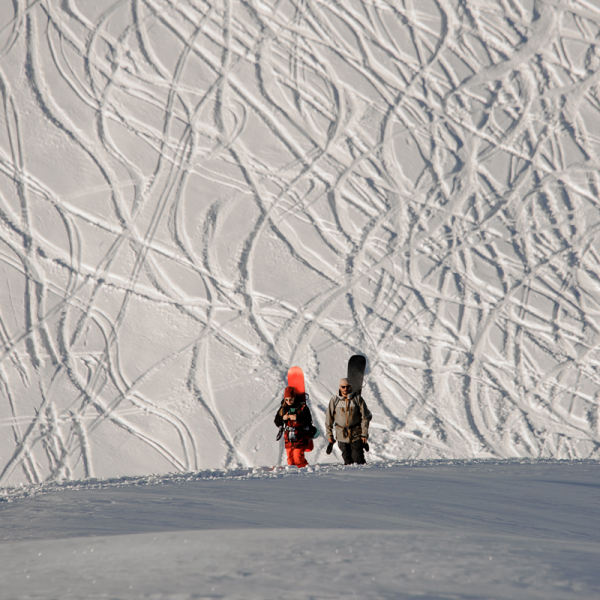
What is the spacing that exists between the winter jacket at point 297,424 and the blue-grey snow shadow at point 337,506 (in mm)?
657

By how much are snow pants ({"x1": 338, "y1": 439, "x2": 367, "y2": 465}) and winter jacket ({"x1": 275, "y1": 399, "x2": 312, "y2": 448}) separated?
0.28 m

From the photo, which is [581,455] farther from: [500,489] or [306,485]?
[306,485]

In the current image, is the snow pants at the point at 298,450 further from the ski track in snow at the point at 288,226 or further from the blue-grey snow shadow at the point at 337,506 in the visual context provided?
the ski track in snow at the point at 288,226

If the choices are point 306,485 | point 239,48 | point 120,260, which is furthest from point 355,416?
point 239,48

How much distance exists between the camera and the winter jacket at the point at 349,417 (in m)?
4.05

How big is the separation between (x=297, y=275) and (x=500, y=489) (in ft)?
15.8

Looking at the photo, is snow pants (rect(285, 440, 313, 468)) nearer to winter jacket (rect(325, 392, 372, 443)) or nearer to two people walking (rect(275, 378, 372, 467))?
two people walking (rect(275, 378, 372, 467))

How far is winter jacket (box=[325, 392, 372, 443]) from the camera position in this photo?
159 inches

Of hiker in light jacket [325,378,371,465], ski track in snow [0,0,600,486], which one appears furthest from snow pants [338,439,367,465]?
ski track in snow [0,0,600,486]

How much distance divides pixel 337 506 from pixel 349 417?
1644mm

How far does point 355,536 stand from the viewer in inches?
64.4

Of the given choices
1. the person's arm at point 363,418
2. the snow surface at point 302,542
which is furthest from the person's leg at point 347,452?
the snow surface at point 302,542

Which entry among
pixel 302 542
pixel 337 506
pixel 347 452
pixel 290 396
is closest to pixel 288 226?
pixel 290 396

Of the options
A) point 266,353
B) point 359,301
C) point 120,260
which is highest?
point 120,260
